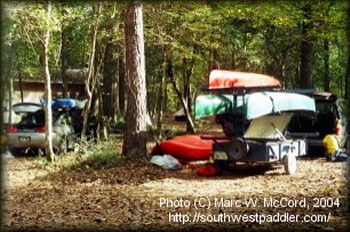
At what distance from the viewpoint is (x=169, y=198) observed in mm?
6879

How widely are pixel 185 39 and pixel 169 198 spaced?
967 centimetres

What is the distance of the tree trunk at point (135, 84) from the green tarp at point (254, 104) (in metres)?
1.27

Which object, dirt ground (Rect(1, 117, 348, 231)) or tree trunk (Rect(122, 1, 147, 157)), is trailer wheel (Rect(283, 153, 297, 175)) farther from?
tree trunk (Rect(122, 1, 147, 157))

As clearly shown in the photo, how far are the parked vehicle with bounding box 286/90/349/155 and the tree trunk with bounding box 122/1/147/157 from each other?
3.58 metres

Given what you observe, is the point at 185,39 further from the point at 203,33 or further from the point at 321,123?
the point at 321,123

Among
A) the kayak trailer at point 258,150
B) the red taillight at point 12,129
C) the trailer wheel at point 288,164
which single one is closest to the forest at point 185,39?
the red taillight at point 12,129

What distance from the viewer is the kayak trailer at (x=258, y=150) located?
8.85 metres

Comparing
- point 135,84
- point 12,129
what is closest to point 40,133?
point 12,129

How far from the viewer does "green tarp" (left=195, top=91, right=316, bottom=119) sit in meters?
8.67

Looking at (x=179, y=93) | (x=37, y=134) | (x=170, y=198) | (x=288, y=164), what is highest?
(x=179, y=93)

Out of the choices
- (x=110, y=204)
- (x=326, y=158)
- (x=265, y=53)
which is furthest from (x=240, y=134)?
(x=265, y=53)

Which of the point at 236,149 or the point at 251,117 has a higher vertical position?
the point at 251,117

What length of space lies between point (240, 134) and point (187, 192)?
315cm

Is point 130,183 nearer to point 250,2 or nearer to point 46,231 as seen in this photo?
point 46,231
